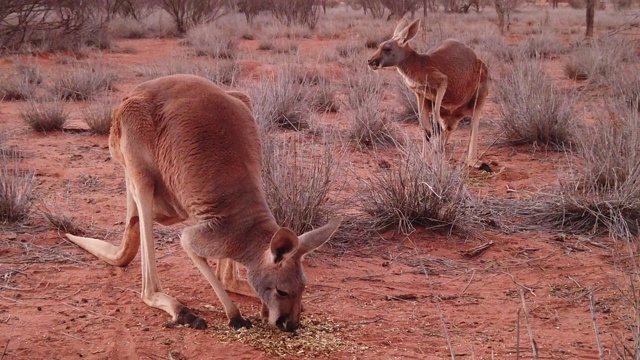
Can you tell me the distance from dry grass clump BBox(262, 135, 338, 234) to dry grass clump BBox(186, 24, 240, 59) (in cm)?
1259

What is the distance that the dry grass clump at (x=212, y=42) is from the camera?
19.0m

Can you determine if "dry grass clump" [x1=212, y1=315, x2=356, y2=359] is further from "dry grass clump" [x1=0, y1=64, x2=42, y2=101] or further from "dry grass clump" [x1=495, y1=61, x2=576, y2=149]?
"dry grass clump" [x1=0, y1=64, x2=42, y2=101]

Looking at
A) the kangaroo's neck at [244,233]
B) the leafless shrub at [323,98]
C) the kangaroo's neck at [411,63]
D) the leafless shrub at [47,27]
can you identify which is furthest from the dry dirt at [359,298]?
the leafless shrub at [47,27]

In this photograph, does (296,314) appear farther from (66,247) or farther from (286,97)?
(286,97)

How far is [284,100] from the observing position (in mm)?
10320

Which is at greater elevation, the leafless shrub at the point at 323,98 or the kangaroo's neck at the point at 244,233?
the kangaroo's neck at the point at 244,233

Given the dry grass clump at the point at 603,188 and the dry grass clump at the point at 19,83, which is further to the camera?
the dry grass clump at the point at 19,83

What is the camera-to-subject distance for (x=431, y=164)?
6.24m

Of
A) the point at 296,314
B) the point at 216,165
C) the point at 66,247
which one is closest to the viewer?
the point at 296,314

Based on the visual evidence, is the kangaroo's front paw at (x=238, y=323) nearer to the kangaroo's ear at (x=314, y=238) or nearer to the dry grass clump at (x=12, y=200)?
the kangaroo's ear at (x=314, y=238)

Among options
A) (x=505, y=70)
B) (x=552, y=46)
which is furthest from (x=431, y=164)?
(x=552, y=46)

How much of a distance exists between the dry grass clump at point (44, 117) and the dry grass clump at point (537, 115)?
20.1ft

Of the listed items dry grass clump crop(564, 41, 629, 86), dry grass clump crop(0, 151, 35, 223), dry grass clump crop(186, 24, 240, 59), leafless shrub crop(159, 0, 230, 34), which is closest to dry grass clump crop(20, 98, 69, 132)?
dry grass clump crop(0, 151, 35, 223)

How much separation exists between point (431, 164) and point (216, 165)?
8.58 ft
